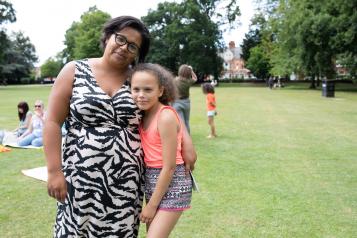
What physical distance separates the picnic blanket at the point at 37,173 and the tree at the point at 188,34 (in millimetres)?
50975

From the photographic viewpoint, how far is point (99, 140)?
2445 millimetres

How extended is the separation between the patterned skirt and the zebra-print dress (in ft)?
0.29

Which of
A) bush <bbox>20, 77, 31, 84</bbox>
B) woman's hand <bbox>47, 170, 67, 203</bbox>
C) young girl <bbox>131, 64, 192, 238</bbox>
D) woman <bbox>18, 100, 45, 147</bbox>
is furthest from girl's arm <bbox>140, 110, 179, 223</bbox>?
bush <bbox>20, 77, 31, 84</bbox>

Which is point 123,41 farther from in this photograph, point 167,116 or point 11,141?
point 11,141

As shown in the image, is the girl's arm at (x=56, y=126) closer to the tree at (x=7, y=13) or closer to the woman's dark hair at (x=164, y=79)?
the woman's dark hair at (x=164, y=79)

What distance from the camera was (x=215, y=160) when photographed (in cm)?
823

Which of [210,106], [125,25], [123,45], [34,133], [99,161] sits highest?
[125,25]

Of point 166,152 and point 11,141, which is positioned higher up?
point 166,152

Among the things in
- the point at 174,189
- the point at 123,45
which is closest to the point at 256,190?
the point at 174,189

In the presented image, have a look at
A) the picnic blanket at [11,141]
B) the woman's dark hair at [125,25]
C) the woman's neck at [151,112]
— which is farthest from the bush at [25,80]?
the woman's neck at [151,112]

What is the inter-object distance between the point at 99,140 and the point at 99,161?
5.0 inches

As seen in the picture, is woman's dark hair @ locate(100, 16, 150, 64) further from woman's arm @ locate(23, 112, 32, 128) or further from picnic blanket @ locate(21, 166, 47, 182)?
woman's arm @ locate(23, 112, 32, 128)

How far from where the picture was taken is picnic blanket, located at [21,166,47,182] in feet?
22.7

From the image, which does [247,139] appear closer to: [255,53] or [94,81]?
[94,81]
